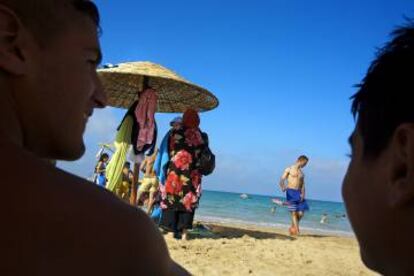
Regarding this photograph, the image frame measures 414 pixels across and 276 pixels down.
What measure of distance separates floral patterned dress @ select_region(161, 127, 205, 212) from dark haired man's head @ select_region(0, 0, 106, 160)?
5.29 metres

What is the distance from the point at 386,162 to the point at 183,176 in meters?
5.67

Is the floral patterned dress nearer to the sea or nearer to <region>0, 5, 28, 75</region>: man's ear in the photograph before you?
<region>0, 5, 28, 75</region>: man's ear

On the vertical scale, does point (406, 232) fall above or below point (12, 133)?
below

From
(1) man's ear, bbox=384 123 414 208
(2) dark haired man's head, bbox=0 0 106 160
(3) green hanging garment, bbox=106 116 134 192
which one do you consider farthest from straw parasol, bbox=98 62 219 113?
(1) man's ear, bbox=384 123 414 208

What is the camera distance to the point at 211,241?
673 centimetres

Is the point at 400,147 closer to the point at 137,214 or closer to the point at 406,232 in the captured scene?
the point at 406,232

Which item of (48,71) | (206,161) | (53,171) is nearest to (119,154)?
(206,161)

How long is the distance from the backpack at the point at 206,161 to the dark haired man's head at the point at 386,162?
17.7 feet

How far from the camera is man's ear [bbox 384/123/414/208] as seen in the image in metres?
0.77

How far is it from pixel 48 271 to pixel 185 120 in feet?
18.5

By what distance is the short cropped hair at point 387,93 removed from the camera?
828 mm

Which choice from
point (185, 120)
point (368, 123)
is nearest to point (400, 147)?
point (368, 123)

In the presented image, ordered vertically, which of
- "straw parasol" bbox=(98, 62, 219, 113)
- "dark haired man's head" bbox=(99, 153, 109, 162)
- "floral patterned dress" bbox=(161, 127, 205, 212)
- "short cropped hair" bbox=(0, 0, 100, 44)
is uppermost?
"straw parasol" bbox=(98, 62, 219, 113)

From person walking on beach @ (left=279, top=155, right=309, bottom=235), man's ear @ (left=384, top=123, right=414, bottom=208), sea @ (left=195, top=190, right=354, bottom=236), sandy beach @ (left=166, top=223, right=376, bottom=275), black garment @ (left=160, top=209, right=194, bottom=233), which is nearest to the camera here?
man's ear @ (left=384, top=123, right=414, bottom=208)
